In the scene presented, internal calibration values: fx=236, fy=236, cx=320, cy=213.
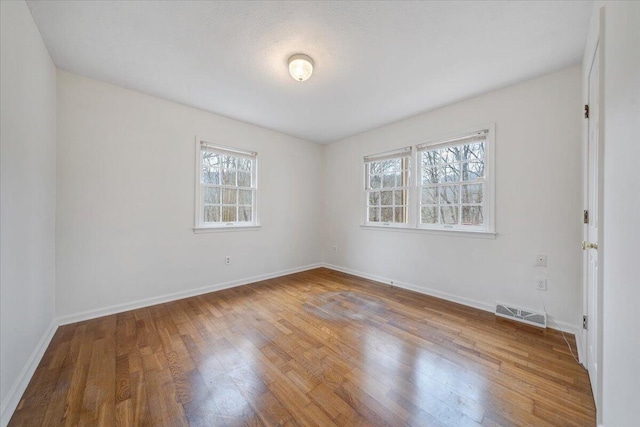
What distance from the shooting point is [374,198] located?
4.12 meters

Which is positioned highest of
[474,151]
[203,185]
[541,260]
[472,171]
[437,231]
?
[474,151]

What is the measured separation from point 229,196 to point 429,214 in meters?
3.00

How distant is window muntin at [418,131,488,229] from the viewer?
2.89m

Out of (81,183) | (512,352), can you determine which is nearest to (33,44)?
(81,183)

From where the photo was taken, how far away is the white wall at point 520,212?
7.44ft

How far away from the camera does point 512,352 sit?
6.35ft

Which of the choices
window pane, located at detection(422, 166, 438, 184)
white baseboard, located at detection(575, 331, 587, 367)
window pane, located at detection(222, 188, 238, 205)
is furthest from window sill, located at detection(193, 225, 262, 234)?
white baseboard, located at detection(575, 331, 587, 367)

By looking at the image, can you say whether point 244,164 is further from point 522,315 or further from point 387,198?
point 522,315

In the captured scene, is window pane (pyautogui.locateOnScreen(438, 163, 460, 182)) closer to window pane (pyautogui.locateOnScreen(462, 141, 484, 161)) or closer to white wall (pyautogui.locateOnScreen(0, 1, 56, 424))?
window pane (pyautogui.locateOnScreen(462, 141, 484, 161))

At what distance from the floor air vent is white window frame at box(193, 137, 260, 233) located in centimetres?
341

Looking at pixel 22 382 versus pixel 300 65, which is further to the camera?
pixel 300 65

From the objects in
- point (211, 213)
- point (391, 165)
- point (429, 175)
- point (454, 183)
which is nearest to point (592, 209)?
point (454, 183)

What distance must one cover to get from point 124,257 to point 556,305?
4627mm

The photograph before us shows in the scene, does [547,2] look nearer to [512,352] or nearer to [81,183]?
[512,352]
